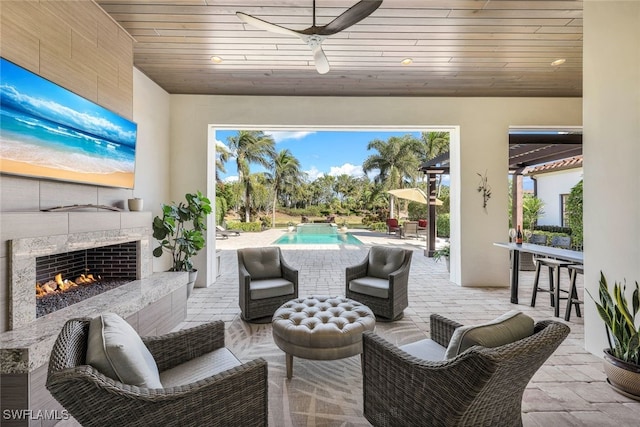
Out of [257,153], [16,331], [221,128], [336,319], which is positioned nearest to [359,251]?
[221,128]

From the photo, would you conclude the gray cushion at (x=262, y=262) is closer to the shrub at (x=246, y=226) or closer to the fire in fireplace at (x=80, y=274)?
the fire in fireplace at (x=80, y=274)

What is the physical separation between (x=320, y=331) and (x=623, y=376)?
2.20 meters

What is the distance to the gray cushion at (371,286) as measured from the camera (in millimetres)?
3314

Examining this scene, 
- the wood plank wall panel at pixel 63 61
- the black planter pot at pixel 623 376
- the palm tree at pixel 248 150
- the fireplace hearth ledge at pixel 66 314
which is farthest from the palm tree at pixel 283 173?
the black planter pot at pixel 623 376

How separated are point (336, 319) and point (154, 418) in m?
1.39

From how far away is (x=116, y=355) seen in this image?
1186 millimetres

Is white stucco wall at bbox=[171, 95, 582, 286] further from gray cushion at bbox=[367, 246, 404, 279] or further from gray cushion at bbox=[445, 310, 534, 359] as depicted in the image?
gray cushion at bbox=[445, 310, 534, 359]

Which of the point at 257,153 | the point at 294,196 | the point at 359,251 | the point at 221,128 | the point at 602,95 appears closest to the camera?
the point at 602,95

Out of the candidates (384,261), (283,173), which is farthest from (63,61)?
(283,173)

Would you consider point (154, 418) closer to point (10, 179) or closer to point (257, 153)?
point (10, 179)

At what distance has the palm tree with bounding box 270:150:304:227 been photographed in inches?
715

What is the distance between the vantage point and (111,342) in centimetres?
121

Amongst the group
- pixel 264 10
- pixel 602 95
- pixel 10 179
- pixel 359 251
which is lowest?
pixel 359 251

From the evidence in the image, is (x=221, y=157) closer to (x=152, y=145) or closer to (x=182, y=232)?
(x=152, y=145)
